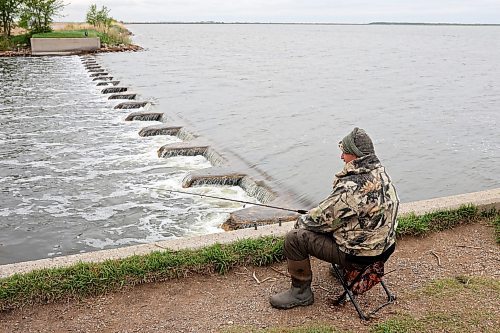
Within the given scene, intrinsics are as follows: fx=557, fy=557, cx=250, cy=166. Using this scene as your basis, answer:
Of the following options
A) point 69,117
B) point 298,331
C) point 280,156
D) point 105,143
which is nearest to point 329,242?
point 298,331

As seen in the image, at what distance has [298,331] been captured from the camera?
4484 millimetres

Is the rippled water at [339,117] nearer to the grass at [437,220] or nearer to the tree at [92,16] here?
the grass at [437,220]

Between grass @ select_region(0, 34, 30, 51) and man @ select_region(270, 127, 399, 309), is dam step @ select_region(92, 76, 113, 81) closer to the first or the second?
grass @ select_region(0, 34, 30, 51)

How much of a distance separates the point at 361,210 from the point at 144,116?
578 inches

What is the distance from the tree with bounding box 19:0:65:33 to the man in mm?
54891

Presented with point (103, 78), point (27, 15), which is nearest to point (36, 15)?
point (27, 15)

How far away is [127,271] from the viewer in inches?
215

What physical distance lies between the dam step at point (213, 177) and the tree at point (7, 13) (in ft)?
158

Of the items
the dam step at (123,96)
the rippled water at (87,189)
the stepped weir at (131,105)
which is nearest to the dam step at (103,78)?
the dam step at (123,96)

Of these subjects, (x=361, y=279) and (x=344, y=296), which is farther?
(x=344, y=296)

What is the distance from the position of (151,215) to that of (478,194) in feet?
17.2

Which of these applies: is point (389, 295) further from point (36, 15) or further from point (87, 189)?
point (36, 15)

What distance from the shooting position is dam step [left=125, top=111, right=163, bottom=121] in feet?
59.7

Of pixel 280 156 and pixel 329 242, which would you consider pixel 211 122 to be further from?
pixel 329 242
